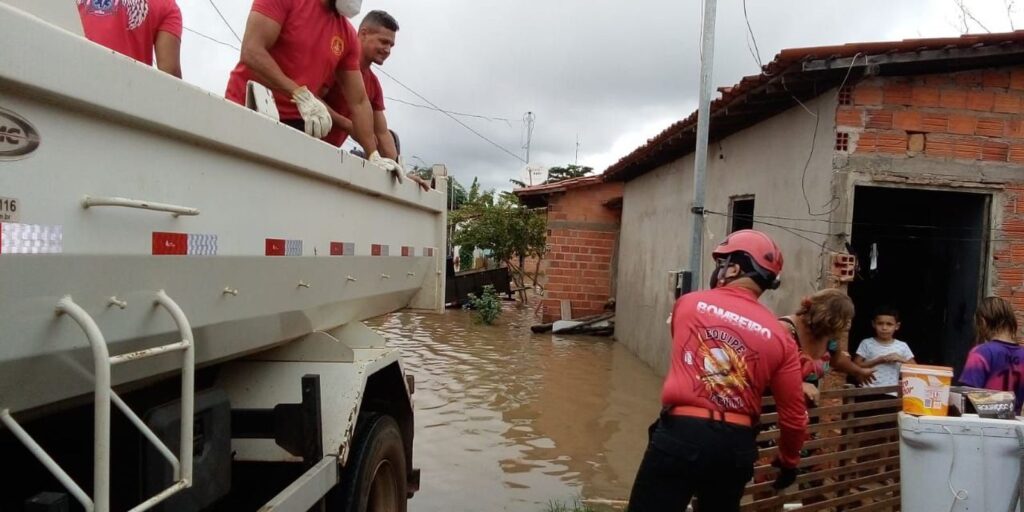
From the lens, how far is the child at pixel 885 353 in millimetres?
4988

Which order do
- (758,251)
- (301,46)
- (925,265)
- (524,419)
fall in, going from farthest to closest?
(524,419) < (925,265) < (301,46) < (758,251)

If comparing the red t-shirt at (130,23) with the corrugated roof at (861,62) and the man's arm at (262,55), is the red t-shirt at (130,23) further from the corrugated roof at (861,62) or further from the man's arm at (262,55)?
the corrugated roof at (861,62)

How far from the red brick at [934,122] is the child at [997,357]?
1.63 m

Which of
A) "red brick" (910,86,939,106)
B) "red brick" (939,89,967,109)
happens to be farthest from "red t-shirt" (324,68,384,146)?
"red brick" (939,89,967,109)

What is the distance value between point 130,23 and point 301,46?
2.43ft

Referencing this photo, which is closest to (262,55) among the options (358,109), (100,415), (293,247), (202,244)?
(358,109)

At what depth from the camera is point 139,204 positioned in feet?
5.51

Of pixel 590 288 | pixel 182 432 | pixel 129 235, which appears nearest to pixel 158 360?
pixel 182 432

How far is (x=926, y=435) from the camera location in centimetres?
333

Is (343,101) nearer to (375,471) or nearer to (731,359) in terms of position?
(375,471)

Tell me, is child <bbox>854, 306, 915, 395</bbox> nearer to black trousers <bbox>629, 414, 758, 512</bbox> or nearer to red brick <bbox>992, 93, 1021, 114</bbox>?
red brick <bbox>992, 93, 1021, 114</bbox>

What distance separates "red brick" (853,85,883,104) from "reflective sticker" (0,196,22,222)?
5345 millimetres

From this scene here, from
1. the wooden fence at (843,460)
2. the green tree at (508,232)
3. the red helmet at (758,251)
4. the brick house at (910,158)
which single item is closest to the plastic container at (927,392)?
the wooden fence at (843,460)

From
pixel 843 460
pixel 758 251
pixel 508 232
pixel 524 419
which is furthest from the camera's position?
pixel 508 232
